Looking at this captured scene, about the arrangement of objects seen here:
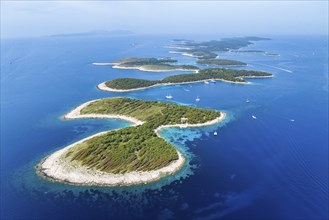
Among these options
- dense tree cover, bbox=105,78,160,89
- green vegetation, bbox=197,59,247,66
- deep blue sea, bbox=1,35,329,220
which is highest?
green vegetation, bbox=197,59,247,66

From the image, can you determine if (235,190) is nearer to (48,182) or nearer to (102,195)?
(102,195)

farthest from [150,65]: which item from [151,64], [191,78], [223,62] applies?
[223,62]

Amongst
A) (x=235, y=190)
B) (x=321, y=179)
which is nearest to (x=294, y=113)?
(x=321, y=179)

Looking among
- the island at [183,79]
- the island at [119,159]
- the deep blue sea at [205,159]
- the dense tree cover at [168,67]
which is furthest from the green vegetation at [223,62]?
the island at [119,159]

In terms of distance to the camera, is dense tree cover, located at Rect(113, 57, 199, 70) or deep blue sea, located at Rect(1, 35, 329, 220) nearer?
deep blue sea, located at Rect(1, 35, 329, 220)

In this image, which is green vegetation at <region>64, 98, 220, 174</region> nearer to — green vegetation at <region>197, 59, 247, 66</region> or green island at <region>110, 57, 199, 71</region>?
green island at <region>110, 57, 199, 71</region>

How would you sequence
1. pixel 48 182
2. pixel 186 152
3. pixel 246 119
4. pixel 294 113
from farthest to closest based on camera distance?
pixel 294 113 → pixel 246 119 → pixel 186 152 → pixel 48 182

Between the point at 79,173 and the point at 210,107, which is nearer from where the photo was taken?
the point at 79,173

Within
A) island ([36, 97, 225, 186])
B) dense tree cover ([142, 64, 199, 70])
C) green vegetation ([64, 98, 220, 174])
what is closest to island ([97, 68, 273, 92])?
dense tree cover ([142, 64, 199, 70])
